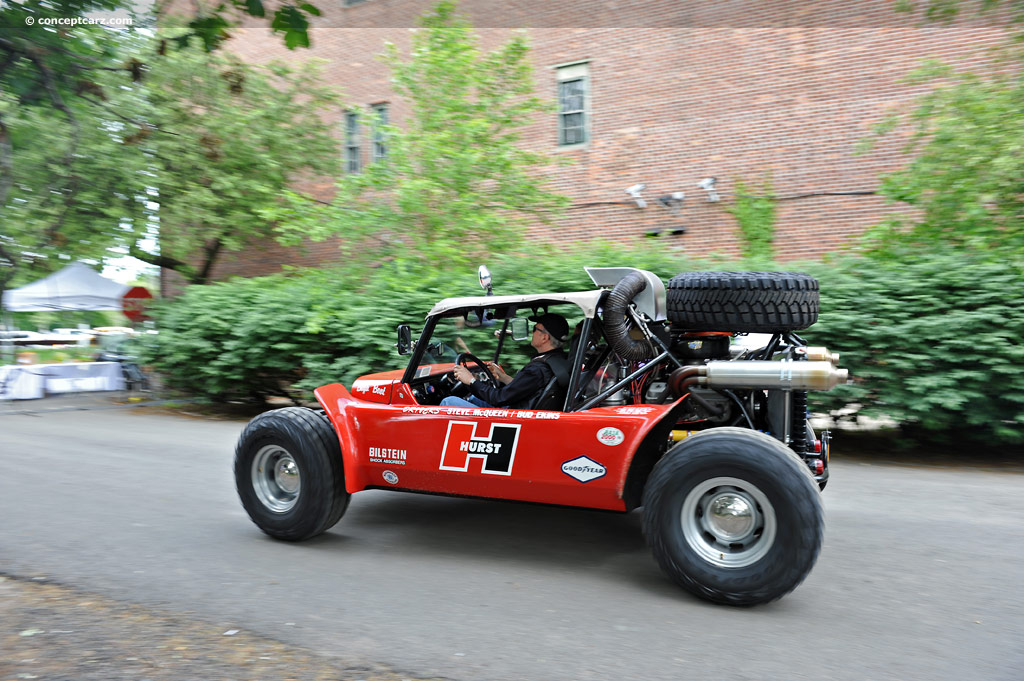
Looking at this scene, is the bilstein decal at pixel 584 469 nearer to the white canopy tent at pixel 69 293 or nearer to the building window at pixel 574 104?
the building window at pixel 574 104

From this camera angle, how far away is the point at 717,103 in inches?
632

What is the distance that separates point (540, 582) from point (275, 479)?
2.08 meters

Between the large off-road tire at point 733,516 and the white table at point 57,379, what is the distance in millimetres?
15579

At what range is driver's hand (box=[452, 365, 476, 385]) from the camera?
18.8ft

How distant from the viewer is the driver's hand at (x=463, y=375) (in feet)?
18.8

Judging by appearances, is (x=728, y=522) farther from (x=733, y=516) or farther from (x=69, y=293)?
(x=69, y=293)

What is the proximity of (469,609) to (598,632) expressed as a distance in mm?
734

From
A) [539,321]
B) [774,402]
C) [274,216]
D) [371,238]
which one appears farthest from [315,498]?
[274,216]

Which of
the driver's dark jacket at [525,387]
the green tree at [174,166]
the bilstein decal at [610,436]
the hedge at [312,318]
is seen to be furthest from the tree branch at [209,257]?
the bilstein decal at [610,436]

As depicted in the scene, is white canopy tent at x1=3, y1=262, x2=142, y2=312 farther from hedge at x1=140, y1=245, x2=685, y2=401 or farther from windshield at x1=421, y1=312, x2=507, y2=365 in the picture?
windshield at x1=421, y1=312, x2=507, y2=365

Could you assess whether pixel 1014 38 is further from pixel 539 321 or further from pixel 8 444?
pixel 8 444

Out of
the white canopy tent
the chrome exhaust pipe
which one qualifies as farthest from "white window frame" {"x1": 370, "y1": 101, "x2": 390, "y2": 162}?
the chrome exhaust pipe

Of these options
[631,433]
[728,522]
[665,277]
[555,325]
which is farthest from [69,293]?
[728,522]

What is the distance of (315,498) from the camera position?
17.9 feet
